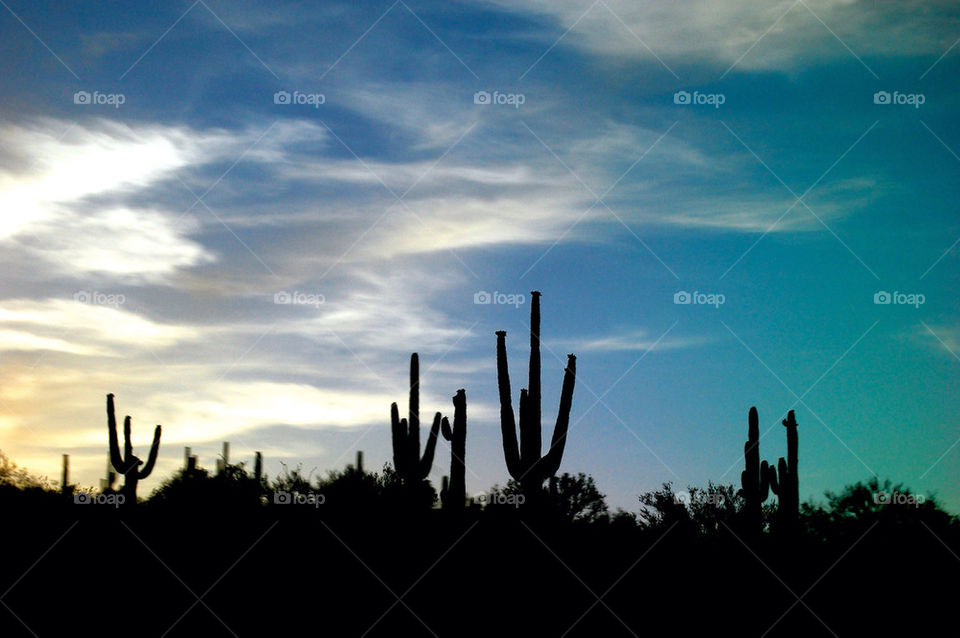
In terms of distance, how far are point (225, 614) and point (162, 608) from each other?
1.08 metres

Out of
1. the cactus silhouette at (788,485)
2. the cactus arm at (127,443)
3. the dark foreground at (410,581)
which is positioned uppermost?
the cactus arm at (127,443)

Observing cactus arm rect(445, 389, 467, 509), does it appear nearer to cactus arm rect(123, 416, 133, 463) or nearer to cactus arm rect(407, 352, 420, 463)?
cactus arm rect(407, 352, 420, 463)

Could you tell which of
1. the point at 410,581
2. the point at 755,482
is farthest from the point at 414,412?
the point at 755,482

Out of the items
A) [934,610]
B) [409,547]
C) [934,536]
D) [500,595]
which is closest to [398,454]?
[409,547]

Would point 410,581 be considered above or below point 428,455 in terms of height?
below

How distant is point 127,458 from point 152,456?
678 millimetres

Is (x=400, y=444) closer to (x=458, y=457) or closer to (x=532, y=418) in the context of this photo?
(x=458, y=457)

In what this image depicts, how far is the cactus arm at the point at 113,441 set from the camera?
28047 mm

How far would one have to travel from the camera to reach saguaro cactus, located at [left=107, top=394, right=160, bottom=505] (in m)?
27.7

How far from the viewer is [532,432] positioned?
2130cm

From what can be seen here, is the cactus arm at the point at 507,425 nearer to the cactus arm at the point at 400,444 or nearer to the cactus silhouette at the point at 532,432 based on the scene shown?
the cactus silhouette at the point at 532,432

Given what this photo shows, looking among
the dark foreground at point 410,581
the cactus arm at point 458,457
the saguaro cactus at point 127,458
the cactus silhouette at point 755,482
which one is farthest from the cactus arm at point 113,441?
the cactus silhouette at point 755,482

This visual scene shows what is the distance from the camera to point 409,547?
19062 mm

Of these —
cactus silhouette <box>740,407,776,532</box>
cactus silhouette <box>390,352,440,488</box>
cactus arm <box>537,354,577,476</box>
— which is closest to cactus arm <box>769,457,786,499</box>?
cactus silhouette <box>740,407,776,532</box>
